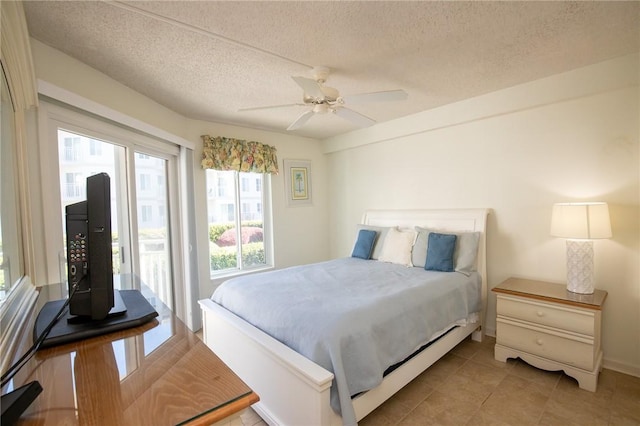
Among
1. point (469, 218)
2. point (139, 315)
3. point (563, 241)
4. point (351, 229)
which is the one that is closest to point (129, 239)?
point (139, 315)

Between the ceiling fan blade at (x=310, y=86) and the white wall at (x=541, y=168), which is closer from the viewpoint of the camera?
the ceiling fan blade at (x=310, y=86)

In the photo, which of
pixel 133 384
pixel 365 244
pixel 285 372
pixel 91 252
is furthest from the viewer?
pixel 365 244

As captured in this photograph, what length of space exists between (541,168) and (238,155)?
3378mm

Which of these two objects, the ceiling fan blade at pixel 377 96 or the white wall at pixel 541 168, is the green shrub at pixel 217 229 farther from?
the ceiling fan blade at pixel 377 96


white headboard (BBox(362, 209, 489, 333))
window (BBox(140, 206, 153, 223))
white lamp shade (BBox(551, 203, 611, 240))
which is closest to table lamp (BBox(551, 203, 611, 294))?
white lamp shade (BBox(551, 203, 611, 240))

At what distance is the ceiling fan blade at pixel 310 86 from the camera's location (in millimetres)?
1896

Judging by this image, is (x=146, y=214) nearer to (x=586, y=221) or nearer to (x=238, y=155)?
(x=238, y=155)

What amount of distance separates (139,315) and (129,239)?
1.77 m

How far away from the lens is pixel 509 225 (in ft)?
9.70

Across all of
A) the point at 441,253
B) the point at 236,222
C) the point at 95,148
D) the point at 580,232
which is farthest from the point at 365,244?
the point at 95,148

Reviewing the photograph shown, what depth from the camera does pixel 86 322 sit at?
1.04m

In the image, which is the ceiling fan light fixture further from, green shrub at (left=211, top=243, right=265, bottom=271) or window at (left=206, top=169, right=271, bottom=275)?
green shrub at (left=211, top=243, right=265, bottom=271)

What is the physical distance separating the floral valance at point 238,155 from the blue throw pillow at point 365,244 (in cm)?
158

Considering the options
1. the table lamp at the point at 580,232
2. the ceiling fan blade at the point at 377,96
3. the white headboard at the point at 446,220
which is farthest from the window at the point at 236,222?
the table lamp at the point at 580,232
